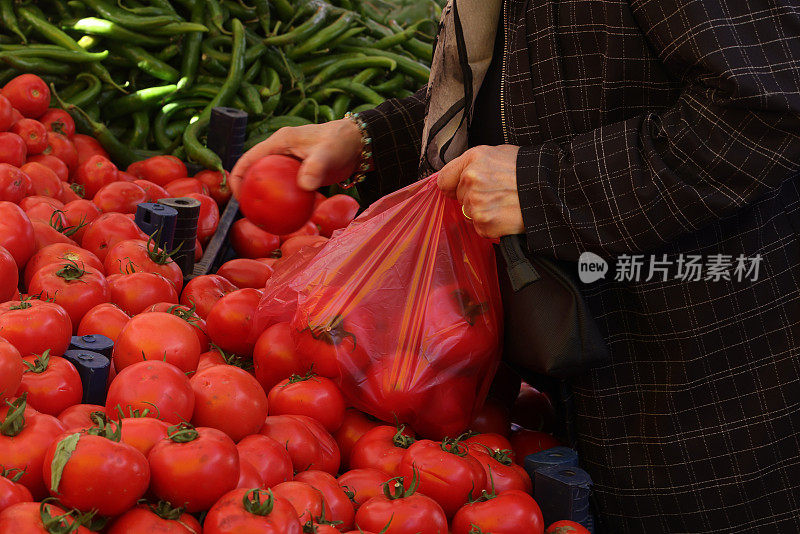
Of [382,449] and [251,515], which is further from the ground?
[251,515]

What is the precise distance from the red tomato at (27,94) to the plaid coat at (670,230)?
2.31 metres

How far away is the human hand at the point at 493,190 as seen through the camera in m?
1.73

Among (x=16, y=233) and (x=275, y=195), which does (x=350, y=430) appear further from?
(x=16, y=233)

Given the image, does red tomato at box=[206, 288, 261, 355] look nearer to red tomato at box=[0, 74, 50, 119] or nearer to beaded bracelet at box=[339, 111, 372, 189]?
beaded bracelet at box=[339, 111, 372, 189]

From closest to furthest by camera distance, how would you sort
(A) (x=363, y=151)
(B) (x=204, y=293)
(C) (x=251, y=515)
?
(C) (x=251, y=515) < (B) (x=204, y=293) < (A) (x=363, y=151)

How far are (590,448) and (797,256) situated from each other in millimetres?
633

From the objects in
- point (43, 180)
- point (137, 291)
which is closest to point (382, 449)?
point (137, 291)

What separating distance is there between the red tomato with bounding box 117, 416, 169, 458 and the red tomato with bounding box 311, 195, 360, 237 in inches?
78.7

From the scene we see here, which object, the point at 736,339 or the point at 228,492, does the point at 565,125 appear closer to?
the point at 736,339

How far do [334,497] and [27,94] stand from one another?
261 centimetres

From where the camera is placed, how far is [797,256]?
1796 mm

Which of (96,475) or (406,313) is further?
(406,313)

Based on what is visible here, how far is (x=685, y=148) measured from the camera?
5.26ft

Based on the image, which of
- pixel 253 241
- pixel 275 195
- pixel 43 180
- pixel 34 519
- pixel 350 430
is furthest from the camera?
pixel 253 241
